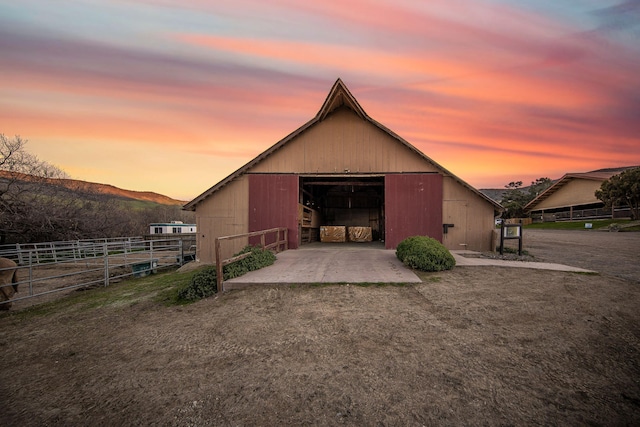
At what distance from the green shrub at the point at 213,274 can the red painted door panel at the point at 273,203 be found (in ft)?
14.5

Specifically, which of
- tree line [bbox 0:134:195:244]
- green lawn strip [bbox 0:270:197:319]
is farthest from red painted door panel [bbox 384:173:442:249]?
tree line [bbox 0:134:195:244]

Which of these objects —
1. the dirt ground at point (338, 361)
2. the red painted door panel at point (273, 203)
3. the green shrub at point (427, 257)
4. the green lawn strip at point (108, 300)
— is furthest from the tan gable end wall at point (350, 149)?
the green lawn strip at point (108, 300)

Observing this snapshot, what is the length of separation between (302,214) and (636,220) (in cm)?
3958

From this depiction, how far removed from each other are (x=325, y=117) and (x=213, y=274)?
9504 mm

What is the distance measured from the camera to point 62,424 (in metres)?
3.03

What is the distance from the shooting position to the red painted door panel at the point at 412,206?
13562 mm

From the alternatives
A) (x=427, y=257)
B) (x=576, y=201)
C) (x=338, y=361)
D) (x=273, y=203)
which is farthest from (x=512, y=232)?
(x=576, y=201)

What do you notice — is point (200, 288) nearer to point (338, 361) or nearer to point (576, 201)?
point (338, 361)

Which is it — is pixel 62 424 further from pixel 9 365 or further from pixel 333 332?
pixel 333 332

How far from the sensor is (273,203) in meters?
14.1

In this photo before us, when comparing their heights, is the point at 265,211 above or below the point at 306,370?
above

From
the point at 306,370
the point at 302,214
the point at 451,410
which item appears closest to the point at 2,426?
the point at 306,370

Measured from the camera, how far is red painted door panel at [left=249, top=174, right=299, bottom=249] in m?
14.0

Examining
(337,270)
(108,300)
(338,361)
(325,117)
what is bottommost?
(108,300)
